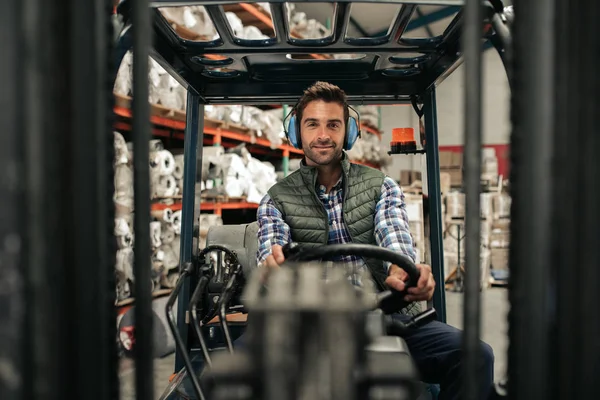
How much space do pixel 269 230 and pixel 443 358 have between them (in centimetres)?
95

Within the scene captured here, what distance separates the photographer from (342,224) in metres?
2.19

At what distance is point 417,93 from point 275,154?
11.7 feet

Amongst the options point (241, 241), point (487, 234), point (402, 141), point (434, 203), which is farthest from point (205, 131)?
point (487, 234)

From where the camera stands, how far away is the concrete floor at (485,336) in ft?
9.86

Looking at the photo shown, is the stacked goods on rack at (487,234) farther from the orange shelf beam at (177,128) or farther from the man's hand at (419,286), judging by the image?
the man's hand at (419,286)

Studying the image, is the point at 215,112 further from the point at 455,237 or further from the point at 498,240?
the point at 498,240

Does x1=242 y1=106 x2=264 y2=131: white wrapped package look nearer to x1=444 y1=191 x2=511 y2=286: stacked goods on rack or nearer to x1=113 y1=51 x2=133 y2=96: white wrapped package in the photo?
x1=113 y1=51 x2=133 y2=96: white wrapped package

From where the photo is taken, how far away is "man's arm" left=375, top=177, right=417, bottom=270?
2.07 metres

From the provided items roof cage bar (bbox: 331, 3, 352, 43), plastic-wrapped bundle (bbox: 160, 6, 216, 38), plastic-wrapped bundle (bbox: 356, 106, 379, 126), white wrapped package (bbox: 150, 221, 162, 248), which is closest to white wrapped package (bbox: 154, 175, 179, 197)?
white wrapped package (bbox: 150, 221, 162, 248)

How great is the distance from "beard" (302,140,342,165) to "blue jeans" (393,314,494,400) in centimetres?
82
